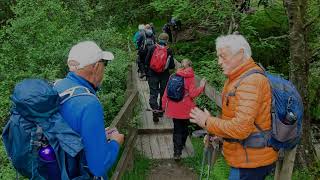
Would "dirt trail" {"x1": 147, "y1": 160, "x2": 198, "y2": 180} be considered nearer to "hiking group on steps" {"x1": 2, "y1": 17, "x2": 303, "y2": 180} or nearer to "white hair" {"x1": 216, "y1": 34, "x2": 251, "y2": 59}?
"hiking group on steps" {"x1": 2, "y1": 17, "x2": 303, "y2": 180}

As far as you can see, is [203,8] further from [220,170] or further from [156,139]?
[220,170]

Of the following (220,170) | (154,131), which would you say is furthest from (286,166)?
(154,131)

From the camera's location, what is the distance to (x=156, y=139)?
9.59 metres

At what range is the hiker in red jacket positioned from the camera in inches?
302

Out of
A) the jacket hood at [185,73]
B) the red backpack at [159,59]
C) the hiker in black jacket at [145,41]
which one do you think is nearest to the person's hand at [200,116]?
the jacket hood at [185,73]

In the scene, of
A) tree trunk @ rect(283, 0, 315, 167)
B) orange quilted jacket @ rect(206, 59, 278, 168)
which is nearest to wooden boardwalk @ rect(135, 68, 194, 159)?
tree trunk @ rect(283, 0, 315, 167)

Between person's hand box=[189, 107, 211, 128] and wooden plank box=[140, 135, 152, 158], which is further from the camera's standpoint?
wooden plank box=[140, 135, 152, 158]

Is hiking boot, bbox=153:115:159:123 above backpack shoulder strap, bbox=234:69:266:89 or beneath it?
beneath

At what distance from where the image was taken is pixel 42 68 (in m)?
9.48

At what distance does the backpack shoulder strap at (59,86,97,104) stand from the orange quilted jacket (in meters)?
1.08

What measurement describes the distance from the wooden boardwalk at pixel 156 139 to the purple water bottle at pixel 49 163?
17.2ft

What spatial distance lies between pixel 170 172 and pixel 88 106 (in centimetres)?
510

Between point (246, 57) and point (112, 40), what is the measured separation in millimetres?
8644

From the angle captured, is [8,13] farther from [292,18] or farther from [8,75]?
[292,18]
